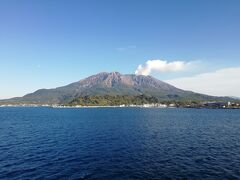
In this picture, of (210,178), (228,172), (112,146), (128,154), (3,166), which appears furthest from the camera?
(112,146)

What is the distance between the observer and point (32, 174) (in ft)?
124

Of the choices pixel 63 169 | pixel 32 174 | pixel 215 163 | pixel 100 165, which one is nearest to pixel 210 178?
pixel 215 163

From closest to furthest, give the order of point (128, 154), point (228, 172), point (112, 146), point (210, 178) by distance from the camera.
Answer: point (210, 178) < point (228, 172) < point (128, 154) < point (112, 146)

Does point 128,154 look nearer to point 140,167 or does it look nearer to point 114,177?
point 140,167

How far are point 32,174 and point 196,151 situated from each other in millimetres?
36169

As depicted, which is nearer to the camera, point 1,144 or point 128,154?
point 128,154

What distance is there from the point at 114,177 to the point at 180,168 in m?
12.2

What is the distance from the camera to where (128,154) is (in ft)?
169

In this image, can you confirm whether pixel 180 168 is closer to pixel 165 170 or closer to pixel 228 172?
pixel 165 170

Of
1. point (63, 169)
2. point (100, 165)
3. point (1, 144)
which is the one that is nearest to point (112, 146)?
point (100, 165)

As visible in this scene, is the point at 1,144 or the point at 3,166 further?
the point at 1,144

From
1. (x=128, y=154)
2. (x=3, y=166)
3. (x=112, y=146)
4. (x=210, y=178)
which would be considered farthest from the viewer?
(x=112, y=146)

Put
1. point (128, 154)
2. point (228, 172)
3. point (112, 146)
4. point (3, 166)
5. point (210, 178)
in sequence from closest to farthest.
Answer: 1. point (210, 178)
2. point (228, 172)
3. point (3, 166)
4. point (128, 154)
5. point (112, 146)

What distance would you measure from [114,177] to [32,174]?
13339 millimetres
